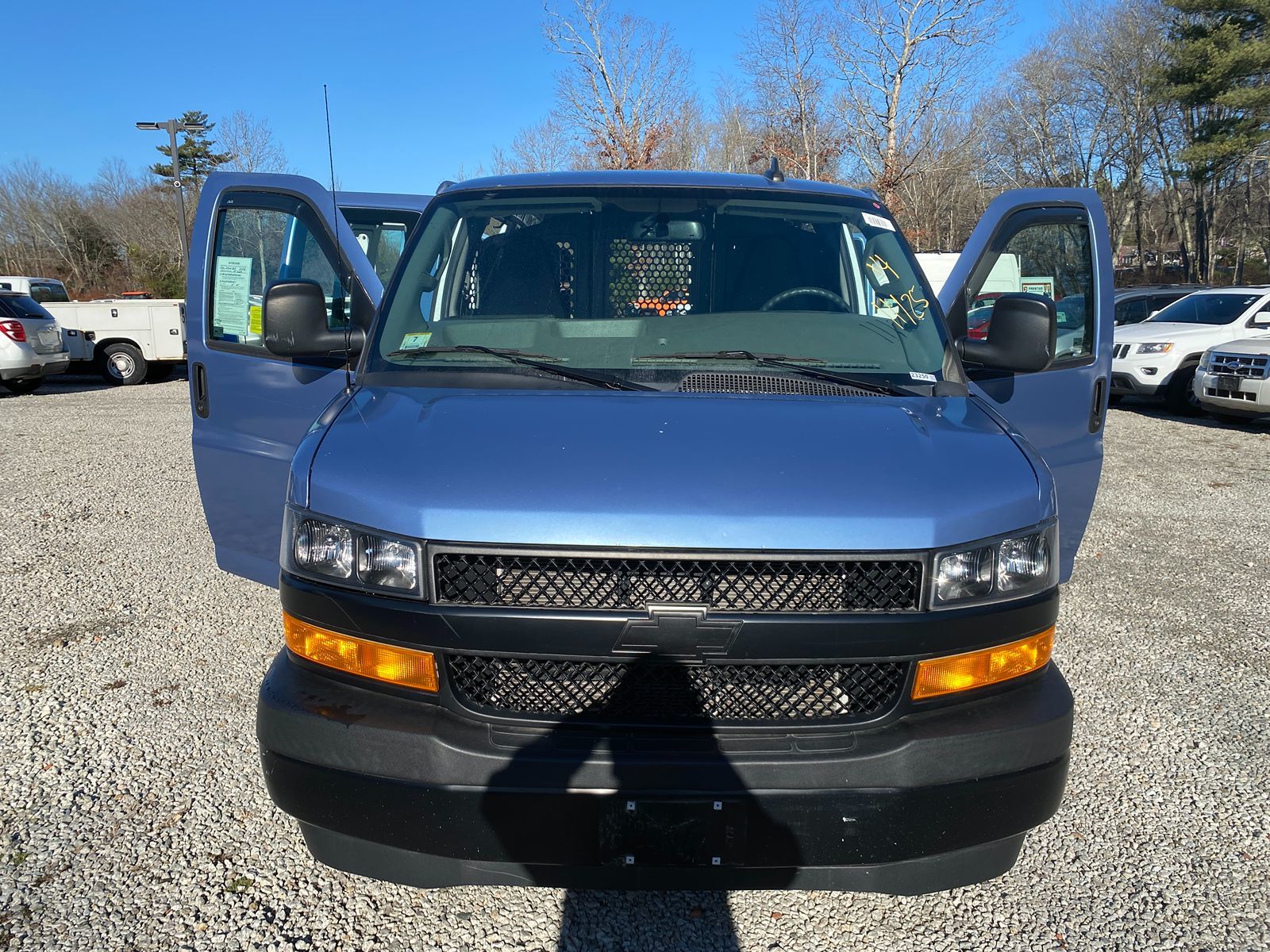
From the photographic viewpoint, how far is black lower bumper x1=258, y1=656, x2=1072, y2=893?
216 cm

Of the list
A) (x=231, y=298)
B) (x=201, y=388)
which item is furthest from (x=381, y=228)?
(x=201, y=388)

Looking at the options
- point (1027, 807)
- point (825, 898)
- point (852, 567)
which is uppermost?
point (852, 567)

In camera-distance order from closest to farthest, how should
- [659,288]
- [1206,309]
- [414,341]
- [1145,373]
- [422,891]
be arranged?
[422,891] < [414,341] < [659,288] < [1145,373] < [1206,309]

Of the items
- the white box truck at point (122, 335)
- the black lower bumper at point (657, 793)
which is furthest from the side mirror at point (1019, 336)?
the white box truck at point (122, 335)

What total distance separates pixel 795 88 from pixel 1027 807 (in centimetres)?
2620

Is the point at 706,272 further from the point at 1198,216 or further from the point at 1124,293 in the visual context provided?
the point at 1198,216

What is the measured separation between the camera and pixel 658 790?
215 centimetres

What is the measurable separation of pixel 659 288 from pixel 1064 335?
6.67 feet

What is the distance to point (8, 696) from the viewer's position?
417 centimetres

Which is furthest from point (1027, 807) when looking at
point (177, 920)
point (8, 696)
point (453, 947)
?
point (8, 696)

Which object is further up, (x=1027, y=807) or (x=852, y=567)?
(x=852, y=567)

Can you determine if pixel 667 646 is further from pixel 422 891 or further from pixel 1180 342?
pixel 1180 342

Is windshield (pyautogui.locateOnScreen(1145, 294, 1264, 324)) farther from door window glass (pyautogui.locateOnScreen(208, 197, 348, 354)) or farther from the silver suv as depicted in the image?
the silver suv

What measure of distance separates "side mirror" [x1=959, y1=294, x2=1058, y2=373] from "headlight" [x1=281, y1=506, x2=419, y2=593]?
7.35 feet
